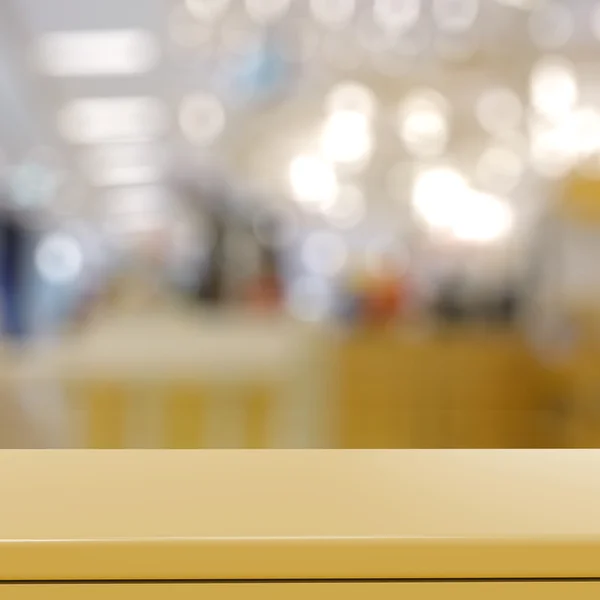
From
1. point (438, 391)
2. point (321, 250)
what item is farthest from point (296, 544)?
point (321, 250)

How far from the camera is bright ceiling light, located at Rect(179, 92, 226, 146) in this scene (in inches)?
309

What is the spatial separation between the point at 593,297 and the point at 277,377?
181 centimetres

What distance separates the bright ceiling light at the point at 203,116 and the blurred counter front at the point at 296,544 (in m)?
7.32

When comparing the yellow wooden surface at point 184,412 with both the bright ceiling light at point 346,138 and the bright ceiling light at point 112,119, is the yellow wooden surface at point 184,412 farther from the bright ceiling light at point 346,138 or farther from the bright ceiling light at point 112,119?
the bright ceiling light at point 112,119

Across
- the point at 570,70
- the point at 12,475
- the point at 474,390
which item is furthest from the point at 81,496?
the point at 570,70

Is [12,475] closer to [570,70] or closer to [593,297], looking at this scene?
[593,297]

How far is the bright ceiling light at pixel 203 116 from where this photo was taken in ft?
25.7

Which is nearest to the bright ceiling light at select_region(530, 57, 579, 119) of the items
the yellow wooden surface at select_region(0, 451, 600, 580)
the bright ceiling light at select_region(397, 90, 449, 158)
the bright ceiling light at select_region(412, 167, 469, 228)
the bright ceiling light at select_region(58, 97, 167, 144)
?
the bright ceiling light at select_region(397, 90, 449, 158)

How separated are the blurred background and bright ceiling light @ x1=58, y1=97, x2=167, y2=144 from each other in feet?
0.15

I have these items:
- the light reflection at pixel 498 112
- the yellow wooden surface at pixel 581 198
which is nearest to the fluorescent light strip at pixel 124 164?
the light reflection at pixel 498 112

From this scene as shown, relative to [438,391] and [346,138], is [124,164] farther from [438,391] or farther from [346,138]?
[438,391]

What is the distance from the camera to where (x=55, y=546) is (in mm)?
331

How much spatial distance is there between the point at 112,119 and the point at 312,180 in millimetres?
2157

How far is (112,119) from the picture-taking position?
9.30 metres
